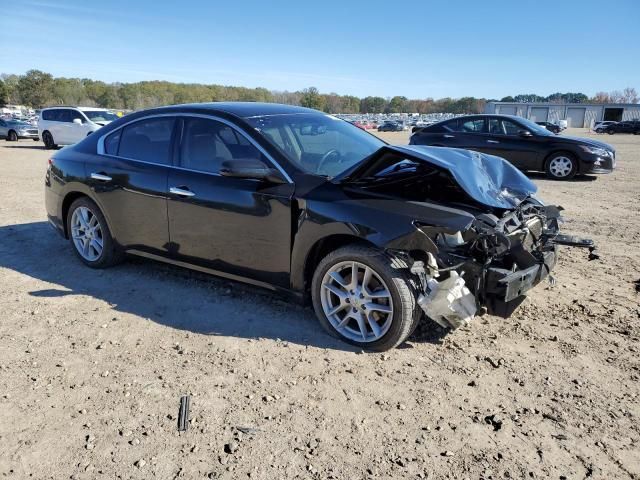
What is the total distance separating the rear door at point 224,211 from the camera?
3824 mm

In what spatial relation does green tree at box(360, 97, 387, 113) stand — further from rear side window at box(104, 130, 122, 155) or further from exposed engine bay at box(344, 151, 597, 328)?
exposed engine bay at box(344, 151, 597, 328)

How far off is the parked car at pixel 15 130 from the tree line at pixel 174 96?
58721 millimetres

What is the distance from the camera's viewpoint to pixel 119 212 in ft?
15.8

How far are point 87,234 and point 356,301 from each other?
10.3ft

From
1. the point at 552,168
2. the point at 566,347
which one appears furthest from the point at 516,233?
the point at 552,168

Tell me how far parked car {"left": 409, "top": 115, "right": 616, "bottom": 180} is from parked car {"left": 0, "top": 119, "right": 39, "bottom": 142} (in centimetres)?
2260

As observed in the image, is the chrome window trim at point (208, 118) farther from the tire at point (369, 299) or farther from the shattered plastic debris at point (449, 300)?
the shattered plastic debris at point (449, 300)

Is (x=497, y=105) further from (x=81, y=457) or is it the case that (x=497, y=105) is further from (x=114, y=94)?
(x=81, y=457)

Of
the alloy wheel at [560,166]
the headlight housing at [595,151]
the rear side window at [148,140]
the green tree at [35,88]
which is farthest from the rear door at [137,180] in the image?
the green tree at [35,88]

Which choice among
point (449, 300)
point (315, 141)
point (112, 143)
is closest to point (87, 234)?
point (112, 143)

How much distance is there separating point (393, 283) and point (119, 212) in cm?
285

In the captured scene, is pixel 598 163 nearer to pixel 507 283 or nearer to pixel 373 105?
pixel 507 283

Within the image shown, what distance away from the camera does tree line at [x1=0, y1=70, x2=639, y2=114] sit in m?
103

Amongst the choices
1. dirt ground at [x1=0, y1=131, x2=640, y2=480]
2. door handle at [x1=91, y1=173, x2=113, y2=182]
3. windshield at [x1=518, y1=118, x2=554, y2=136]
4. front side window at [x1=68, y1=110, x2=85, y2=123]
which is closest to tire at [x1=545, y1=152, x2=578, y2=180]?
windshield at [x1=518, y1=118, x2=554, y2=136]
